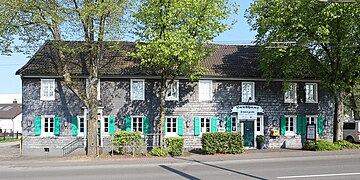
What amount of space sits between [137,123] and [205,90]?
530 cm

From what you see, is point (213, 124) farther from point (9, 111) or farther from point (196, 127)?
point (9, 111)

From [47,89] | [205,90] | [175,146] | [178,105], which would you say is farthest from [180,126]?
[47,89]

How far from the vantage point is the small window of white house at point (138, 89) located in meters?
26.2

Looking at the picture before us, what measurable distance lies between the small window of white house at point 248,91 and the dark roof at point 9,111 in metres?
41.3

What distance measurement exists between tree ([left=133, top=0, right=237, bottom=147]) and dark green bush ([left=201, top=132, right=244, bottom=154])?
4.03 metres

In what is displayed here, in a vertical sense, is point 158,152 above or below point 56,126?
below

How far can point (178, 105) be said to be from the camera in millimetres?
26609

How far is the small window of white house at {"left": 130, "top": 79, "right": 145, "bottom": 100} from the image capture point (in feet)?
86.1

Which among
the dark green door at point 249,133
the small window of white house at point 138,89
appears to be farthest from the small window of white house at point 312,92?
the small window of white house at point 138,89

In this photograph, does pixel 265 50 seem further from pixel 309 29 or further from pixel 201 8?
pixel 201 8

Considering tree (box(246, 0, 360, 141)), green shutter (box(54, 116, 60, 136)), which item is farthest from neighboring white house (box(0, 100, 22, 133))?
tree (box(246, 0, 360, 141))

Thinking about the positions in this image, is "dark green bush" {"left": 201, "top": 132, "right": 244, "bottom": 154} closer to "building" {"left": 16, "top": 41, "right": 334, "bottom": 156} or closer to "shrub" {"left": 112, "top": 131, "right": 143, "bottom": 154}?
"building" {"left": 16, "top": 41, "right": 334, "bottom": 156}

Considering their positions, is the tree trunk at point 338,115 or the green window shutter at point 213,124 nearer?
the tree trunk at point 338,115

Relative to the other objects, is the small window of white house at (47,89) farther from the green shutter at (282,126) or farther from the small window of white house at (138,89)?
the green shutter at (282,126)
